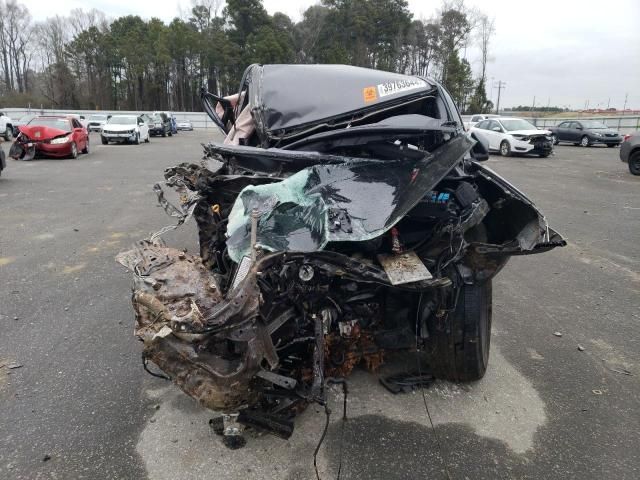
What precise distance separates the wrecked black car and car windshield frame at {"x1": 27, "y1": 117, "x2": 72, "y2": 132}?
16.1 m

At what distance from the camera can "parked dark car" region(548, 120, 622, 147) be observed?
1019 inches

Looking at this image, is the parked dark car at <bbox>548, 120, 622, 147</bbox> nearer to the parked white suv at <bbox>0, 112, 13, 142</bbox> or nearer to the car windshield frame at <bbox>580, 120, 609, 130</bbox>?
the car windshield frame at <bbox>580, 120, 609, 130</bbox>

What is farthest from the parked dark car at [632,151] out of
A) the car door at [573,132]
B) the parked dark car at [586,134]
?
the car door at [573,132]

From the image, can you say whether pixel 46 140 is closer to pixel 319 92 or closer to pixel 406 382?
pixel 319 92

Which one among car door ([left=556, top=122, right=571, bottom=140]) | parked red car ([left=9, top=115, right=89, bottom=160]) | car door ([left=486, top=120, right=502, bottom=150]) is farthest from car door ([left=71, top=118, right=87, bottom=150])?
car door ([left=556, top=122, right=571, bottom=140])

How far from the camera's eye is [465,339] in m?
3.02

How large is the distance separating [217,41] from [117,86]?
51.4 ft

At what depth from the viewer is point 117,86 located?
204 feet

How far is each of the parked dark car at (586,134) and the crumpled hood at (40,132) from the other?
23.8m

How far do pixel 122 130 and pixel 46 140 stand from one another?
789 centimetres

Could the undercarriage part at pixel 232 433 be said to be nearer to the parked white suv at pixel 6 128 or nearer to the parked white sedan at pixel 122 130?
the parked white sedan at pixel 122 130

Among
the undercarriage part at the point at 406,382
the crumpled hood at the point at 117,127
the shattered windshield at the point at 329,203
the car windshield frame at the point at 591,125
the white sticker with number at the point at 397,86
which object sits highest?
the car windshield frame at the point at 591,125

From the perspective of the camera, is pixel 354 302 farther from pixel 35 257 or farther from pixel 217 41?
pixel 217 41

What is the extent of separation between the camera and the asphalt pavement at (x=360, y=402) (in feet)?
8.19
